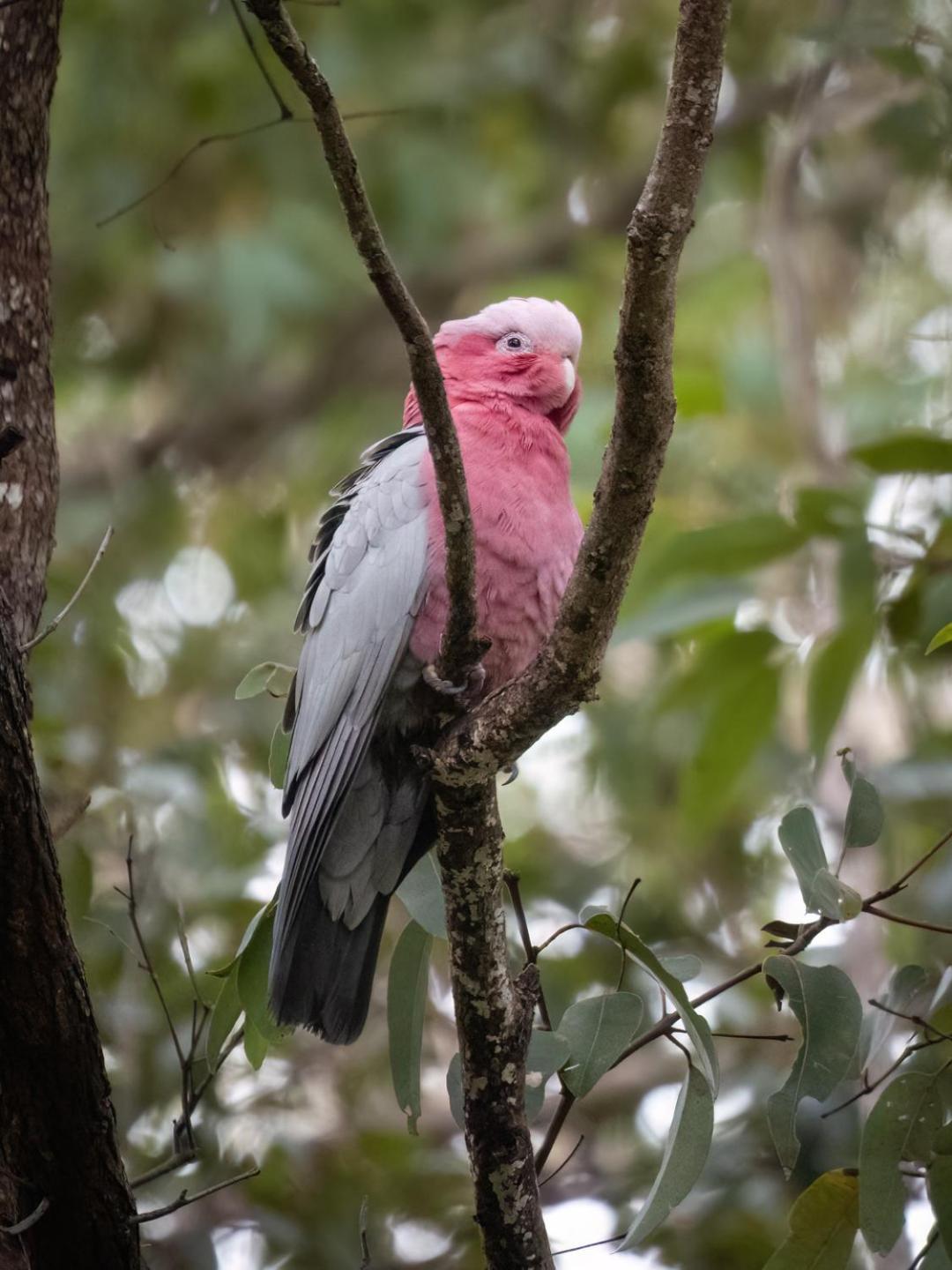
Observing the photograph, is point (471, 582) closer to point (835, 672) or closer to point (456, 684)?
point (456, 684)

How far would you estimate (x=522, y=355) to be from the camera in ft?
11.9

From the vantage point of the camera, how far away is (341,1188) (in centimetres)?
429

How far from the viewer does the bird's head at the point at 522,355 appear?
3.62 m

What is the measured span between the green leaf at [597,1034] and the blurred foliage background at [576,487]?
1.47 meters

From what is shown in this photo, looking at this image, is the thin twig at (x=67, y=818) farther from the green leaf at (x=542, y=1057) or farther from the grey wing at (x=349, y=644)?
the green leaf at (x=542, y=1057)

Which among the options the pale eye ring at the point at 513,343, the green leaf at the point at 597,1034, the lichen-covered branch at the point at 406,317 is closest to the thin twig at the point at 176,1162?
the green leaf at the point at 597,1034

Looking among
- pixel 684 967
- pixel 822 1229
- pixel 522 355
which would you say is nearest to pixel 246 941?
pixel 684 967

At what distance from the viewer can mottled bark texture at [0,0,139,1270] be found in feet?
7.45

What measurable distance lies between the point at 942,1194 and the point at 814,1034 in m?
0.36

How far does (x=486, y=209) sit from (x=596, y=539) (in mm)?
5817

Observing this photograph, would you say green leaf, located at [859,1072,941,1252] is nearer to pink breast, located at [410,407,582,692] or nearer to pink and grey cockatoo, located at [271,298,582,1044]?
pink and grey cockatoo, located at [271,298,582,1044]

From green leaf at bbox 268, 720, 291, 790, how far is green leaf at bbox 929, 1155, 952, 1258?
1632 mm

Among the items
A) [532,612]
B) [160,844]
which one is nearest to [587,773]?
[160,844]

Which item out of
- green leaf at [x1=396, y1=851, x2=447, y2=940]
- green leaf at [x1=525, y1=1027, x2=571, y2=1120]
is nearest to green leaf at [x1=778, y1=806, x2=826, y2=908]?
green leaf at [x1=525, y1=1027, x2=571, y2=1120]
